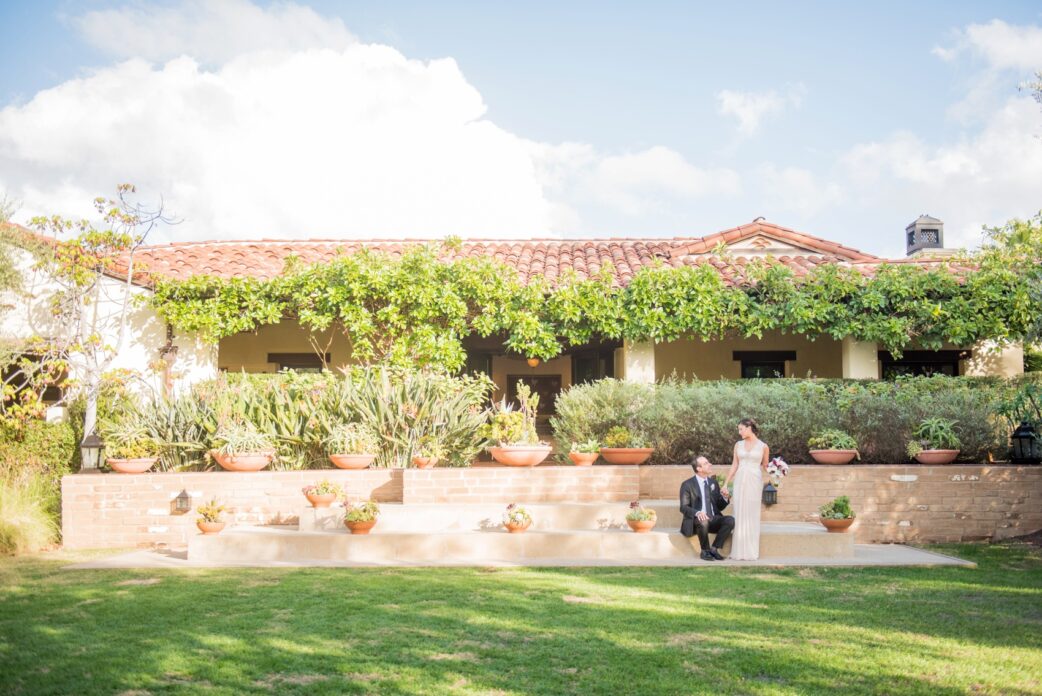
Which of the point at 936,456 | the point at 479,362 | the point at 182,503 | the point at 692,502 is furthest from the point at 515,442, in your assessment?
the point at 479,362

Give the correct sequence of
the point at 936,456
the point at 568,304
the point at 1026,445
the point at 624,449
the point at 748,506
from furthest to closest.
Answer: the point at 568,304, the point at 624,449, the point at 1026,445, the point at 936,456, the point at 748,506

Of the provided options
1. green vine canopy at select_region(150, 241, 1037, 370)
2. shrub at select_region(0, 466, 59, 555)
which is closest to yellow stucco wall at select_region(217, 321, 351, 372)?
green vine canopy at select_region(150, 241, 1037, 370)

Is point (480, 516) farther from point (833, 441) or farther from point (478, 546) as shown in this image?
point (833, 441)

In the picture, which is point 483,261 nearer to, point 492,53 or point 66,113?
point 492,53

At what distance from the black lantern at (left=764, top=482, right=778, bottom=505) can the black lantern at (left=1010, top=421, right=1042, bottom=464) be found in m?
3.35

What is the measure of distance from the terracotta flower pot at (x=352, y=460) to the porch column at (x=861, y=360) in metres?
8.45

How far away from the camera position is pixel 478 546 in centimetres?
952

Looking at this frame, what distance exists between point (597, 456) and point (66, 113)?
11.7m

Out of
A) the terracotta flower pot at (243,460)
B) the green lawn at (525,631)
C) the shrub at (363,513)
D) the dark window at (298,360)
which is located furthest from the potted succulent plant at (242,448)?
the dark window at (298,360)

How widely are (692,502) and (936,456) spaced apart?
3.73 m

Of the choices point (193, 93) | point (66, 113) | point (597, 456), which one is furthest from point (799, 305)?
point (66, 113)

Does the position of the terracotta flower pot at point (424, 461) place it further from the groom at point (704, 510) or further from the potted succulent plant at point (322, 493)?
the groom at point (704, 510)

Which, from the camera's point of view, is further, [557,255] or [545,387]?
[545,387]

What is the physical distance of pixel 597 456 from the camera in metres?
11.4
